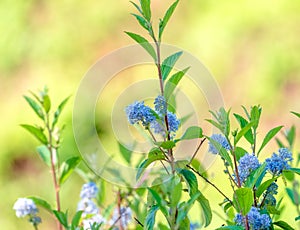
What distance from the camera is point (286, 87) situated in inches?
140

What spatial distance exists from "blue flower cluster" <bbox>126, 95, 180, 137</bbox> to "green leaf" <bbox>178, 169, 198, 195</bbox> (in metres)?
0.05

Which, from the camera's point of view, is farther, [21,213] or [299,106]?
[299,106]

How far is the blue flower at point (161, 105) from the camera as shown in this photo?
0.79 meters

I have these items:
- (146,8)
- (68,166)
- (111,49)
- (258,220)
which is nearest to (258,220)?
(258,220)

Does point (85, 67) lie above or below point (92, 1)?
below

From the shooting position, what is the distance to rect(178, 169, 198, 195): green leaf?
776 millimetres

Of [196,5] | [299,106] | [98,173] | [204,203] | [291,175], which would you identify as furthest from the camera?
[196,5]

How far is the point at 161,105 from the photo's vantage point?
0.79 meters

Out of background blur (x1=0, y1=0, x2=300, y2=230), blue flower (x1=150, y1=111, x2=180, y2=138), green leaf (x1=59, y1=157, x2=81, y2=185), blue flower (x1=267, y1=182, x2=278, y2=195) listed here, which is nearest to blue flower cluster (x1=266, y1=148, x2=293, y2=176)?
blue flower (x1=267, y1=182, x2=278, y2=195)

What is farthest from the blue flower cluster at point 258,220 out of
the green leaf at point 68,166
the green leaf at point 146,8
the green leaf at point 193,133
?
the green leaf at point 68,166

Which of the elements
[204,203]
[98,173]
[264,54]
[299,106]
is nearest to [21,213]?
[98,173]

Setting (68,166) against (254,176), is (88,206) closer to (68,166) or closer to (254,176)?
(68,166)

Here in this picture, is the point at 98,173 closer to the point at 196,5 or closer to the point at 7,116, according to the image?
the point at 7,116

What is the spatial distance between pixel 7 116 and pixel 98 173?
2.42 meters
